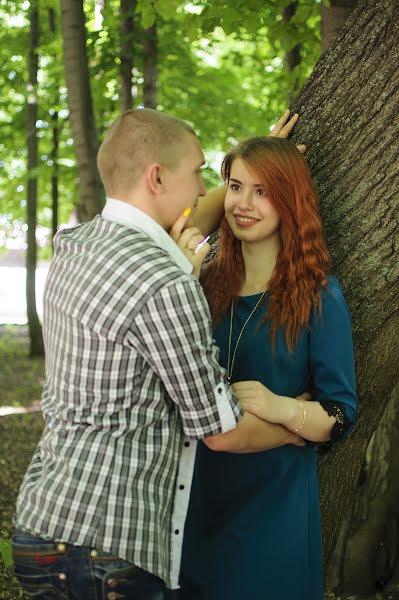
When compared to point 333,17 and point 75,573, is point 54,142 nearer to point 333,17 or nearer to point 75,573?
point 333,17

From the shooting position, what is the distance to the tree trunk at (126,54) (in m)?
8.31

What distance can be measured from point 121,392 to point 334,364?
831mm

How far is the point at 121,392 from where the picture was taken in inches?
84.6

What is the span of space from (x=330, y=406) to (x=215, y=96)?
929 centimetres

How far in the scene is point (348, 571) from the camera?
5441mm

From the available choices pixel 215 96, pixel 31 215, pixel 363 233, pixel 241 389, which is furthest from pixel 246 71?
pixel 241 389

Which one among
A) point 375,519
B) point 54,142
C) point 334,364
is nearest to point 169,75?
point 54,142

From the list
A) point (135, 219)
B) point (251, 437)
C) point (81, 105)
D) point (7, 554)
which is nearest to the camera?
point (135, 219)

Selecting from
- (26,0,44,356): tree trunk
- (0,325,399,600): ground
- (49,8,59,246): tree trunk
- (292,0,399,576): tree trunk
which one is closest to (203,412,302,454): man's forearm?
(0,325,399,600): ground

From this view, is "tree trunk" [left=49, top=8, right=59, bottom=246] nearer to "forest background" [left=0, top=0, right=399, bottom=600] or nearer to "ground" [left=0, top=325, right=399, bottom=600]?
"forest background" [left=0, top=0, right=399, bottom=600]

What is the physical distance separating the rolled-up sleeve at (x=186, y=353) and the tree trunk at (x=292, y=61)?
5090mm

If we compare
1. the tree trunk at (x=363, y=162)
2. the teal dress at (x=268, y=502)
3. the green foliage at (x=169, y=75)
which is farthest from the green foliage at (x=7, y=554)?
the green foliage at (x=169, y=75)

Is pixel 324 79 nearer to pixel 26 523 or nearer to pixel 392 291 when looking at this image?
pixel 392 291

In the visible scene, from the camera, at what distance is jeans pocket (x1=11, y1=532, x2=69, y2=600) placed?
215 centimetres
